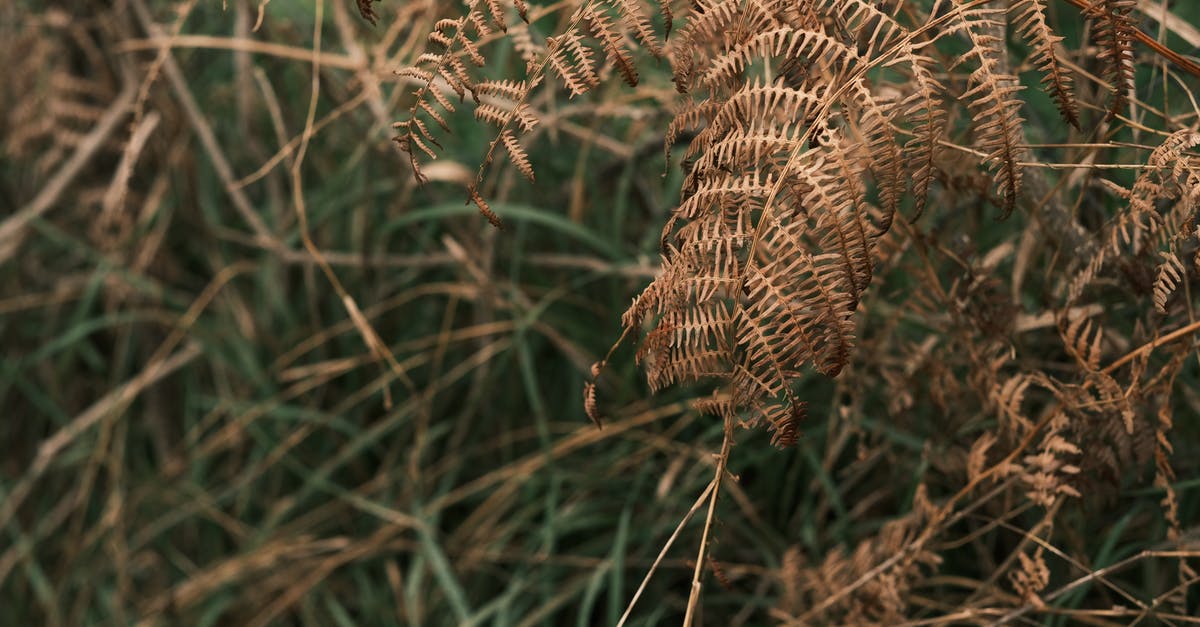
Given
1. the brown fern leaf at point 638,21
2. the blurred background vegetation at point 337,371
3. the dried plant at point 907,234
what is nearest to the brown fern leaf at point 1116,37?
the dried plant at point 907,234

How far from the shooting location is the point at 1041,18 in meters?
0.75

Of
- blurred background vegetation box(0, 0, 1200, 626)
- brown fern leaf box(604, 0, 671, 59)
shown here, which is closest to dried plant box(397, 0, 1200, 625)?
brown fern leaf box(604, 0, 671, 59)

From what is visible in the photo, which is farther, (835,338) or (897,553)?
(897,553)

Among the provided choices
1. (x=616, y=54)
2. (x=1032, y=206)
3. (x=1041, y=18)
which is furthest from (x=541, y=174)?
(x=1041, y=18)

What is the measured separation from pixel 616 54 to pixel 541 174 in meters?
1.00

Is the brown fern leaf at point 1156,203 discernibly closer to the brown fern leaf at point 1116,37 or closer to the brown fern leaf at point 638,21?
the brown fern leaf at point 1116,37

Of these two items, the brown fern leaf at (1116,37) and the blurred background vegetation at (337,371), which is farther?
the blurred background vegetation at (337,371)

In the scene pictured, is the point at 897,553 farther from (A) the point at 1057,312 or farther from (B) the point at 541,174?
(B) the point at 541,174

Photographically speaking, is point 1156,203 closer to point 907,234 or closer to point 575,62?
point 907,234

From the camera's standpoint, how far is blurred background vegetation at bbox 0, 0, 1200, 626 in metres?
1.57

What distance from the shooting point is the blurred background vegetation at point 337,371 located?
61.8 inches

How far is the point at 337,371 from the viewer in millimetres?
1783

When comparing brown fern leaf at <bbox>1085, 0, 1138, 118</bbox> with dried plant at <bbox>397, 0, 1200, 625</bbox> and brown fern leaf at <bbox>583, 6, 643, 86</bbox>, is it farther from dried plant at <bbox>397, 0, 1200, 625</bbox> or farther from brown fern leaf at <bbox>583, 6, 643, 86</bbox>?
brown fern leaf at <bbox>583, 6, 643, 86</bbox>

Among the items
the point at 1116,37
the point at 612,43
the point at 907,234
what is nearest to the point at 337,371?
the point at 907,234
